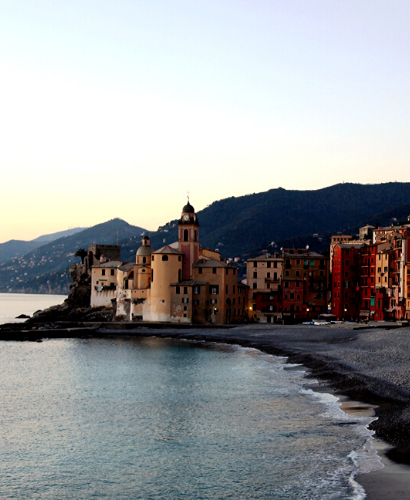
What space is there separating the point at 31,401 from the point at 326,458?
2550 centimetres

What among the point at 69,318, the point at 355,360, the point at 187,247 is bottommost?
the point at 355,360

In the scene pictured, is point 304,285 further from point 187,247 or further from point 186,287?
point 186,287

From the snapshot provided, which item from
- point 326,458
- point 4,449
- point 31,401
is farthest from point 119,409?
point 326,458

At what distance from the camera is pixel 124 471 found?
3162 cm

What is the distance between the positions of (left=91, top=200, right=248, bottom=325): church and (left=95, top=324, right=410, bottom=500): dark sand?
5.00m

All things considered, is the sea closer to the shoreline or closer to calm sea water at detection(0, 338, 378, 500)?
calm sea water at detection(0, 338, 378, 500)

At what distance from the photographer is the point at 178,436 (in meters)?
37.9

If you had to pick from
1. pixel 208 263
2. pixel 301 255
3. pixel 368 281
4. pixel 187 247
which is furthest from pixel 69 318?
pixel 368 281

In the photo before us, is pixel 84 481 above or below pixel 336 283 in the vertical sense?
below

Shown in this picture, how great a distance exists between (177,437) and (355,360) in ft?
93.8

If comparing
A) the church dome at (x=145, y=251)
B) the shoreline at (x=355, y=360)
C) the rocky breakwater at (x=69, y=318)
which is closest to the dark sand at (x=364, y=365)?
the shoreline at (x=355, y=360)

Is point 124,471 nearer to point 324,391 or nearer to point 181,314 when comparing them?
point 324,391

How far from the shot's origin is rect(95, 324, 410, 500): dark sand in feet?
96.0

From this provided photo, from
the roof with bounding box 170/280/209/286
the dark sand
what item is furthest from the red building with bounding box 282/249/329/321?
the roof with bounding box 170/280/209/286
